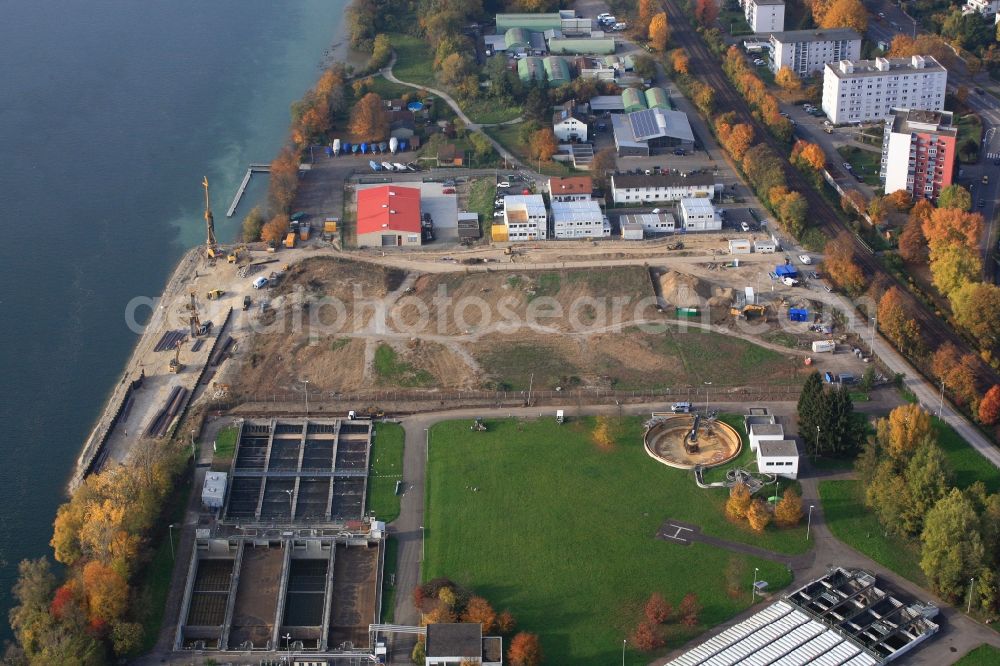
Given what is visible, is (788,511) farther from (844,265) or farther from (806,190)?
(806,190)

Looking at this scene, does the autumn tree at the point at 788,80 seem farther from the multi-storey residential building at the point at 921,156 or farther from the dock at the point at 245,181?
the dock at the point at 245,181

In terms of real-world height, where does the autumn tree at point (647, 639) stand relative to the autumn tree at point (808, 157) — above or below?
below

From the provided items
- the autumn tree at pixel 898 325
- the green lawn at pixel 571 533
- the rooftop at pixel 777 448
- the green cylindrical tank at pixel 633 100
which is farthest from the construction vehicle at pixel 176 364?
the green cylindrical tank at pixel 633 100

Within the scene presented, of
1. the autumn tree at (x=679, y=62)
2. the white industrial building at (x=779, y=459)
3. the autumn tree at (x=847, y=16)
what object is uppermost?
the autumn tree at (x=847, y=16)

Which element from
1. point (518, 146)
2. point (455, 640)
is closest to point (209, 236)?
point (518, 146)

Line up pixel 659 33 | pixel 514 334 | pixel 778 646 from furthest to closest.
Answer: pixel 659 33 → pixel 514 334 → pixel 778 646

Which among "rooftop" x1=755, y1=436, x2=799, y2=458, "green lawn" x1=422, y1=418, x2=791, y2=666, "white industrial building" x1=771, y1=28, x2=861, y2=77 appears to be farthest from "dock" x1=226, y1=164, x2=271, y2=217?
"rooftop" x1=755, y1=436, x2=799, y2=458
